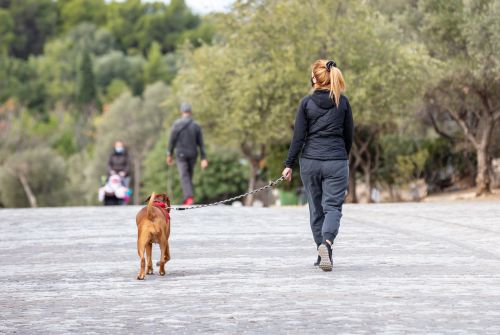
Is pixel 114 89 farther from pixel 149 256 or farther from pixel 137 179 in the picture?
pixel 149 256

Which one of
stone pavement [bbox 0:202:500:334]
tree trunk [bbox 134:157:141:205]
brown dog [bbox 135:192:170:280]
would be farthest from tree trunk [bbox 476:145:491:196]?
tree trunk [bbox 134:157:141:205]

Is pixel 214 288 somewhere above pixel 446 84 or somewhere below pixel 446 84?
below

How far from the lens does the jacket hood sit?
421 inches

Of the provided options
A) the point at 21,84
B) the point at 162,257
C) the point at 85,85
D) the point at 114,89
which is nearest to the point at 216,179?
the point at 114,89

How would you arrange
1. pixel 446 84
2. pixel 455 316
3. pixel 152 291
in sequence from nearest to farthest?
pixel 455 316 → pixel 152 291 → pixel 446 84

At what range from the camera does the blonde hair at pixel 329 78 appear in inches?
415

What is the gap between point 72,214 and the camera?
20.6 metres

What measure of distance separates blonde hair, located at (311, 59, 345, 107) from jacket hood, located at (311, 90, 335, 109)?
0.04 metres

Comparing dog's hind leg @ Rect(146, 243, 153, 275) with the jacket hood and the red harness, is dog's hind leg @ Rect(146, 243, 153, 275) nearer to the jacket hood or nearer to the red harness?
the red harness

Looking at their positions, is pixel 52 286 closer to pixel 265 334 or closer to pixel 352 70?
pixel 265 334

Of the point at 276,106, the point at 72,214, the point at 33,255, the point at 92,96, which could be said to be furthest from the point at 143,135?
the point at 33,255

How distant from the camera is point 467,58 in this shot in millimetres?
34375

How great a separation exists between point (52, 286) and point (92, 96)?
505 ft

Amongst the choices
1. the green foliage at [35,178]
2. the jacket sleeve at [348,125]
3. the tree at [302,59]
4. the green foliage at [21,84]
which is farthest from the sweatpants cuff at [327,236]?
the green foliage at [21,84]
